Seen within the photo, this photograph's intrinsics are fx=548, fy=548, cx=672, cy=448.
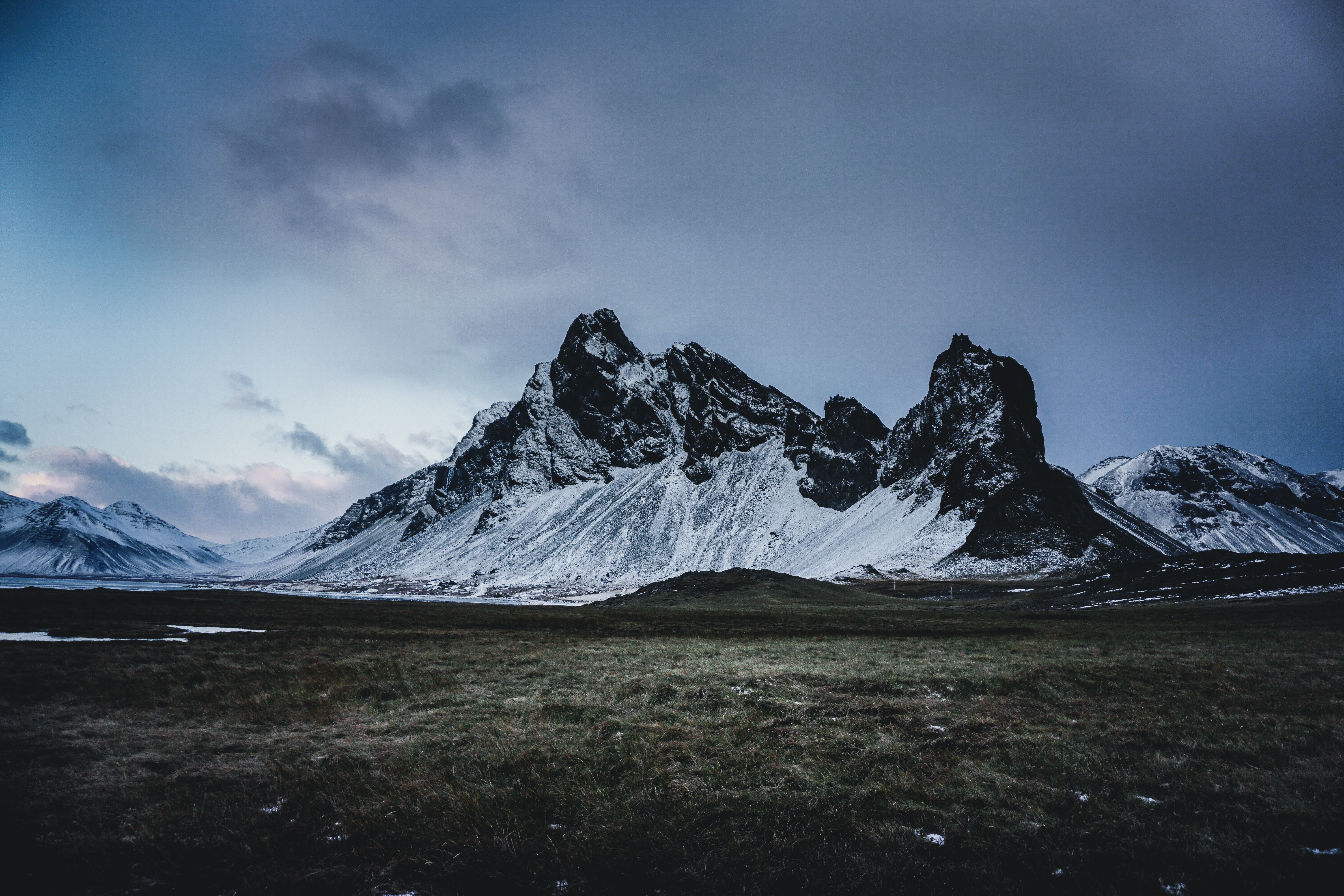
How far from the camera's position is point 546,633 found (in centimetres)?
3594

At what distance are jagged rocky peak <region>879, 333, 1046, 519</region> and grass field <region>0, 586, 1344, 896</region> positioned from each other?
143 meters

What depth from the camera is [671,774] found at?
9.92 meters

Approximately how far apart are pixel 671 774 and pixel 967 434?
180723mm

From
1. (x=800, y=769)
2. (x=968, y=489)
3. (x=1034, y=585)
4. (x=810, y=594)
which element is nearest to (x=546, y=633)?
(x=800, y=769)

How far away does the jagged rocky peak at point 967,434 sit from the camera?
15150 centimetres

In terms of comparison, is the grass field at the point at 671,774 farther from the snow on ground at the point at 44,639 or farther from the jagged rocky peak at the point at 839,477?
the jagged rocky peak at the point at 839,477

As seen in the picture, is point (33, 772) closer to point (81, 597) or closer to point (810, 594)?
point (81, 597)

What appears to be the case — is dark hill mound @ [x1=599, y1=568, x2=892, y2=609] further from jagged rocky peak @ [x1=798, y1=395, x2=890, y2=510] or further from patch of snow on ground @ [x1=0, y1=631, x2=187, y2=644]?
patch of snow on ground @ [x1=0, y1=631, x2=187, y2=644]

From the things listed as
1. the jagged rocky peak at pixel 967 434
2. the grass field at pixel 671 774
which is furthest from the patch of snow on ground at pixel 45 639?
the jagged rocky peak at pixel 967 434

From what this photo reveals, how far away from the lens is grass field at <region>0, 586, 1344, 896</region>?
6875mm

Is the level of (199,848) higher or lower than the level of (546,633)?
higher

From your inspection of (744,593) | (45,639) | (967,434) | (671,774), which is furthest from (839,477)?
(671,774)

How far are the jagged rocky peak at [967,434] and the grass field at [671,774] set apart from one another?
470ft

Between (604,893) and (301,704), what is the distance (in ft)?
40.5
